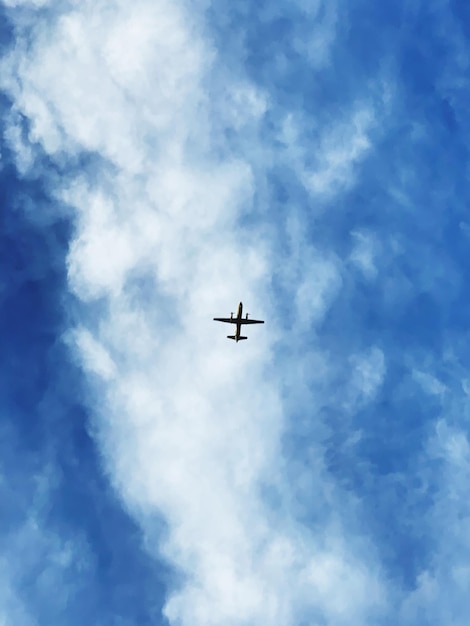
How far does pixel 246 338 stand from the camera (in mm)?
68625
